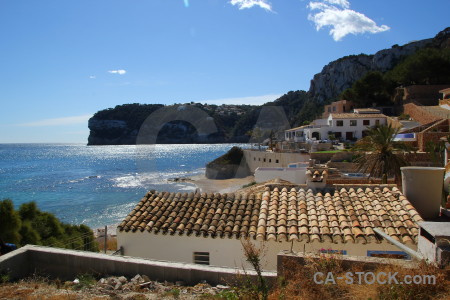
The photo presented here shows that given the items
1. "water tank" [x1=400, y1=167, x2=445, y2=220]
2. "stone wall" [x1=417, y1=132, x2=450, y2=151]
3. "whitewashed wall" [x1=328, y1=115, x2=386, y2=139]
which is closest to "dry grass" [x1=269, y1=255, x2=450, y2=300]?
"water tank" [x1=400, y1=167, x2=445, y2=220]

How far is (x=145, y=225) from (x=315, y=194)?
598 cm

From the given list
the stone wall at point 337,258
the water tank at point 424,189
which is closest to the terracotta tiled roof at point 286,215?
the water tank at point 424,189

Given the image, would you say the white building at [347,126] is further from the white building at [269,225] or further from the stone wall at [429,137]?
the white building at [269,225]

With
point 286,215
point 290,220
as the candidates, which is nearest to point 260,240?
point 290,220

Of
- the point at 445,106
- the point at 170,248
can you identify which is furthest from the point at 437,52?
the point at 170,248

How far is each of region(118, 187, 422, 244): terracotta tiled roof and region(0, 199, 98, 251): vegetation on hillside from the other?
10.1 feet

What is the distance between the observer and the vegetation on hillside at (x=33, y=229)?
1211 centimetres

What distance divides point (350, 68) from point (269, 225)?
123 metres

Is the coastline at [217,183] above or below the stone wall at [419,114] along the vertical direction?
below

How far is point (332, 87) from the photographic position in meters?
126

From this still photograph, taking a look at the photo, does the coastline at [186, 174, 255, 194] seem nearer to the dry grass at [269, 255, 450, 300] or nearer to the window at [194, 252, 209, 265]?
the window at [194, 252, 209, 265]

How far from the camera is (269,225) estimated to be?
9.90 m

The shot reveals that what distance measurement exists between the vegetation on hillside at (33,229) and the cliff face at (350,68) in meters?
110

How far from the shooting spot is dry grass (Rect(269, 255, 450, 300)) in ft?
14.1
